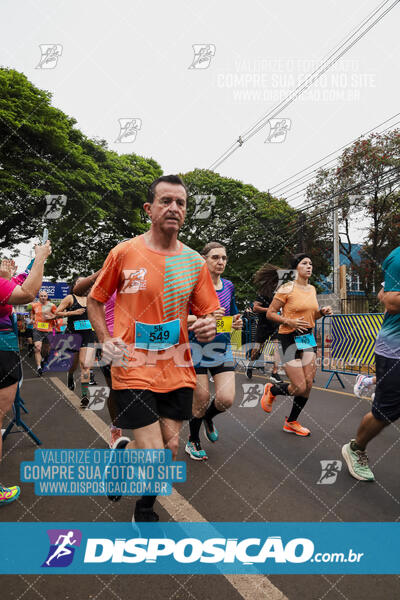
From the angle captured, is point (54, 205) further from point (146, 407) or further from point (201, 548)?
point (201, 548)

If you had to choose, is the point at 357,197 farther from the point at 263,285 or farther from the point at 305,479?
the point at 305,479

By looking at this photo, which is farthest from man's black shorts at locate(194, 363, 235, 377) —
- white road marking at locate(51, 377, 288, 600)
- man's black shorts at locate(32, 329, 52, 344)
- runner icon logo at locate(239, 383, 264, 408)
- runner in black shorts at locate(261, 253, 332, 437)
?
man's black shorts at locate(32, 329, 52, 344)

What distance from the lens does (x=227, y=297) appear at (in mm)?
4641

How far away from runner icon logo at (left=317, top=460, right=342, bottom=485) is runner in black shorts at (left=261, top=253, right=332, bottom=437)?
3.22 feet

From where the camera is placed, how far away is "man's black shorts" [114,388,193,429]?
7.84 feet

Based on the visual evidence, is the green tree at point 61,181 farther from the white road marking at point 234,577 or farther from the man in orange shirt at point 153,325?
the man in orange shirt at point 153,325

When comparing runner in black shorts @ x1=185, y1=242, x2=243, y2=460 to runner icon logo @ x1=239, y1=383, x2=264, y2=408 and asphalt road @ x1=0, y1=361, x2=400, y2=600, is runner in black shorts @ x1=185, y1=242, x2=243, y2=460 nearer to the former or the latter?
asphalt road @ x1=0, y1=361, x2=400, y2=600

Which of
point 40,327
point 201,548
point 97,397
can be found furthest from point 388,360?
point 40,327

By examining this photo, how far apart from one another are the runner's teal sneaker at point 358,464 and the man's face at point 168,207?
254 cm

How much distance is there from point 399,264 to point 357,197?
22.7 m

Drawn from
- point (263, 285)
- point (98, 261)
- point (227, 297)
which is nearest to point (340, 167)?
point (98, 261)

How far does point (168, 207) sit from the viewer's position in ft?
8.55

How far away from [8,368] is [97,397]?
4366mm

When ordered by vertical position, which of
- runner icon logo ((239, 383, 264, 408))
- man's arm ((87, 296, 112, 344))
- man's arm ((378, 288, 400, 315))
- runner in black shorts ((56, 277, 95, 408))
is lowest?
runner in black shorts ((56, 277, 95, 408))
